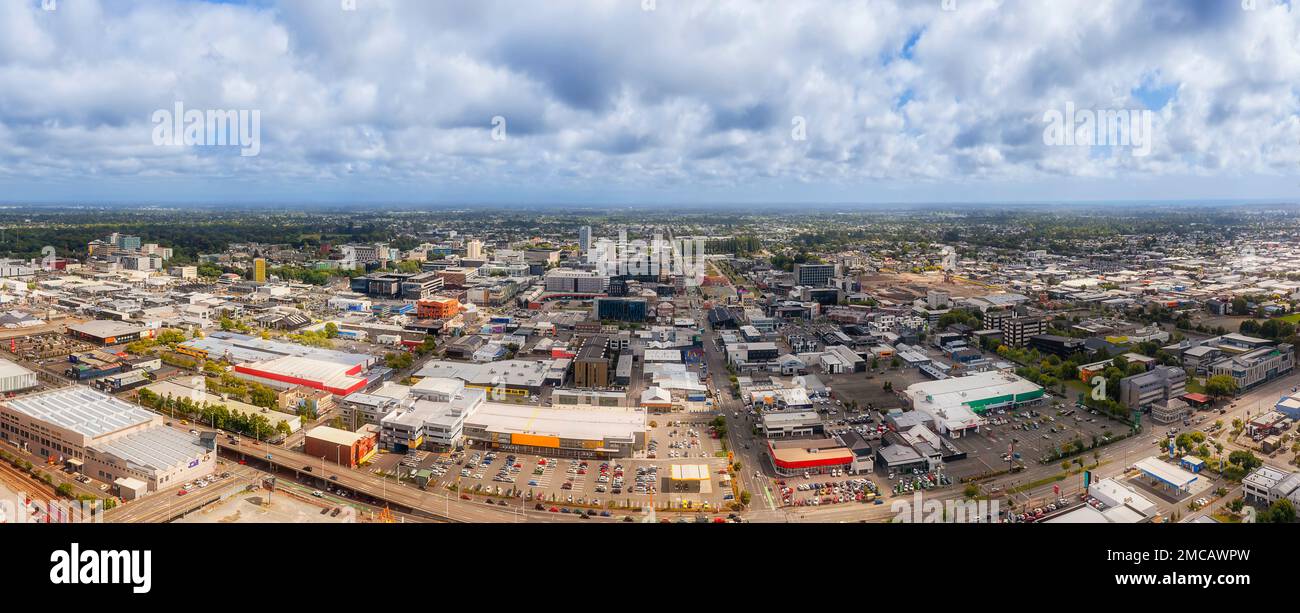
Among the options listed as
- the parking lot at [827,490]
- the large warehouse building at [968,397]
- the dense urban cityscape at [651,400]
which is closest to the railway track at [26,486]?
the dense urban cityscape at [651,400]

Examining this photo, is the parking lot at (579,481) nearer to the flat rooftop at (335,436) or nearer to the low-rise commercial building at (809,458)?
the low-rise commercial building at (809,458)

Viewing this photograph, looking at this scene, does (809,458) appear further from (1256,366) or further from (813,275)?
(813,275)

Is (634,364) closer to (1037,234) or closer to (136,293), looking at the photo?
(136,293)

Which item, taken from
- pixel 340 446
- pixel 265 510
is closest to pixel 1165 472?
pixel 340 446

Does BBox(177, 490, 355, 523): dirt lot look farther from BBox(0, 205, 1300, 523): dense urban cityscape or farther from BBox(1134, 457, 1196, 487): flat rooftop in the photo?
BBox(1134, 457, 1196, 487): flat rooftop

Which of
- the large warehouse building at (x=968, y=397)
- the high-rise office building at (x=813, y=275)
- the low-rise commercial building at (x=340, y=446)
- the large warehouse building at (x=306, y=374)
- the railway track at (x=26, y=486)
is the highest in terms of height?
the high-rise office building at (x=813, y=275)

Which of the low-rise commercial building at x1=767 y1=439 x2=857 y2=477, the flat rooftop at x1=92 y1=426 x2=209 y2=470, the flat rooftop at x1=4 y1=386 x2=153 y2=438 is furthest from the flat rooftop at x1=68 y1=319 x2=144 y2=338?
the low-rise commercial building at x1=767 y1=439 x2=857 y2=477
